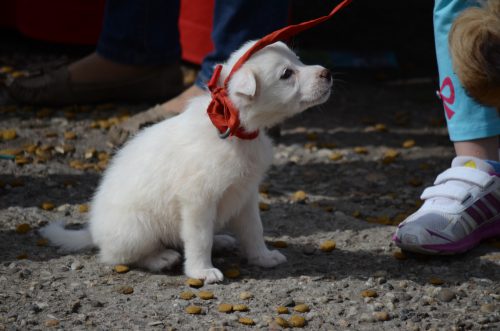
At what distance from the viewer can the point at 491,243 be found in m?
3.50

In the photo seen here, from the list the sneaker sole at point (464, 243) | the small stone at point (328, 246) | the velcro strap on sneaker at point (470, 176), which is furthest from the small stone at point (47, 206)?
the velcro strap on sneaker at point (470, 176)

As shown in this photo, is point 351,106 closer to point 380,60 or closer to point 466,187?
point 380,60

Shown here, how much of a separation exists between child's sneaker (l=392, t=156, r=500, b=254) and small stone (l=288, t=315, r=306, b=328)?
2.40 feet

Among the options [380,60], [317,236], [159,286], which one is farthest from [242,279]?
[380,60]

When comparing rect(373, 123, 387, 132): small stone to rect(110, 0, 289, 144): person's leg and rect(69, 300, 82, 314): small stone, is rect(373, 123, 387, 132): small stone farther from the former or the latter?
rect(69, 300, 82, 314): small stone

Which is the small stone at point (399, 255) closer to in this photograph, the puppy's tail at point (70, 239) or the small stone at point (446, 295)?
the small stone at point (446, 295)

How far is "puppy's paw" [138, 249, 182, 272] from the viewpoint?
3.22 metres

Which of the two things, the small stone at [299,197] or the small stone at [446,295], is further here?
the small stone at [299,197]

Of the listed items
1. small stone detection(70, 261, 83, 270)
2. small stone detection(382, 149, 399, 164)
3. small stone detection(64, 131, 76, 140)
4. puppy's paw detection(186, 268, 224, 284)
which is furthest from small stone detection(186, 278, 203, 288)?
small stone detection(64, 131, 76, 140)

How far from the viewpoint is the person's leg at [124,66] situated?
516 centimetres

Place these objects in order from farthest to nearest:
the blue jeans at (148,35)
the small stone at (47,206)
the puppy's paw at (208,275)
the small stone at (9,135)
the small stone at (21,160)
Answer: the small stone at (9,135)
the blue jeans at (148,35)
the small stone at (21,160)
the small stone at (47,206)
the puppy's paw at (208,275)

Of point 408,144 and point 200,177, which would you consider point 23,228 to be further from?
point 408,144

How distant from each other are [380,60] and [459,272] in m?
3.76

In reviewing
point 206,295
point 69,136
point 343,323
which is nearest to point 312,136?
point 69,136
